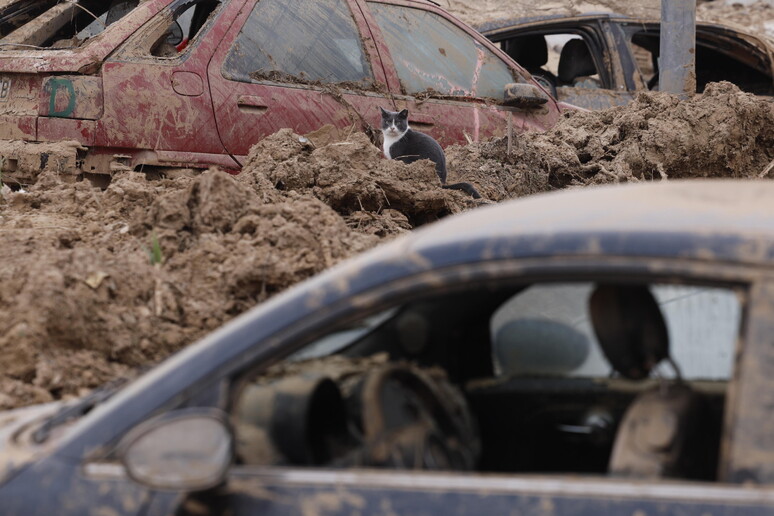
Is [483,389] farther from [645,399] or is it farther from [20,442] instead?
[20,442]

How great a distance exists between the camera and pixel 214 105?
629 centimetres

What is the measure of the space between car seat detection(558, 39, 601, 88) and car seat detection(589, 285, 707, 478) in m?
8.79

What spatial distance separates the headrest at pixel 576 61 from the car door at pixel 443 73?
3.24 meters

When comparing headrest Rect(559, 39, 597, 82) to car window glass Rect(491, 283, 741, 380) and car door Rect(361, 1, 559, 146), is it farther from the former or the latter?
car window glass Rect(491, 283, 741, 380)

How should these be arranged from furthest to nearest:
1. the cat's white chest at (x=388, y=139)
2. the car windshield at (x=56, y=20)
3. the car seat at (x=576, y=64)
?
the car seat at (x=576, y=64) → the cat's white chest at (x=388, y=139) → the car windshield at (x=56, y=20)

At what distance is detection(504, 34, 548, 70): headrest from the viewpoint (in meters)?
11.4

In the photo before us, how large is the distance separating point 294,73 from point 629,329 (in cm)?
490

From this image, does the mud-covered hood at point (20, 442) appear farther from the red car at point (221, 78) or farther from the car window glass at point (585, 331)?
the red car at point (221, 78)

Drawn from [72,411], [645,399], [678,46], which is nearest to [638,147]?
[678,46]

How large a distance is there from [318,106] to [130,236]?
2.06m

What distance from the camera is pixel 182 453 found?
74.7 inches

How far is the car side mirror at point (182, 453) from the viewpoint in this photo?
1.88 metres

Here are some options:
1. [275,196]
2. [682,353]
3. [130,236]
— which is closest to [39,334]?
[130,236]

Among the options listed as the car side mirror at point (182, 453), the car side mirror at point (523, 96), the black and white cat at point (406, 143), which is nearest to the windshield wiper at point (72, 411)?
the car side mirror at point (182, 453)
